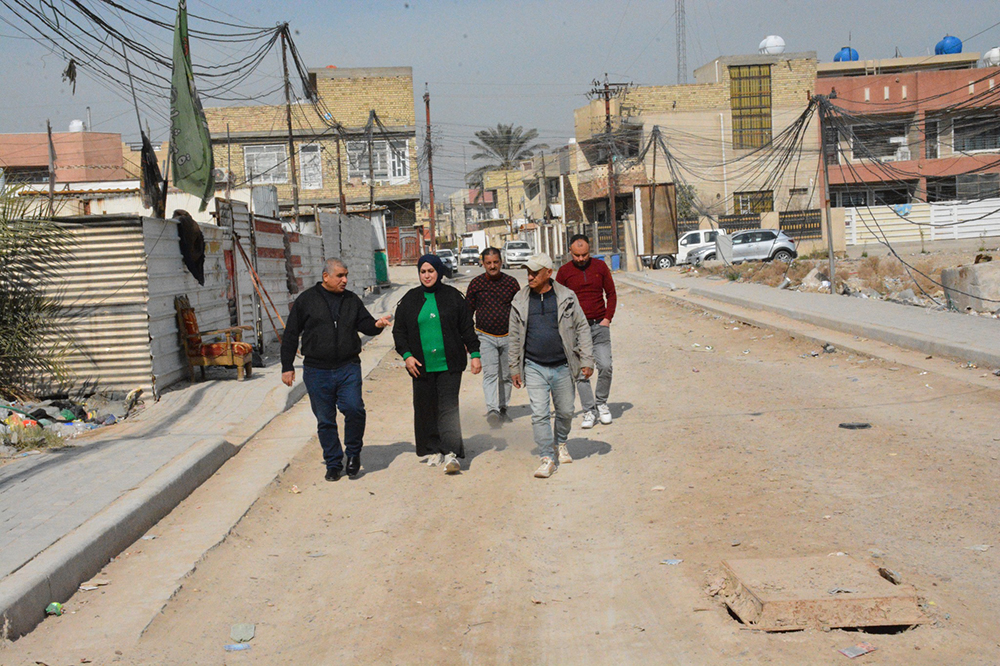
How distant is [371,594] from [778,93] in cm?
5836

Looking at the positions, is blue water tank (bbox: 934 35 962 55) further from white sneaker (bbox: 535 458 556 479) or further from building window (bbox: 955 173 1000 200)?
white sneaker (bbox: 535 458 556 479)

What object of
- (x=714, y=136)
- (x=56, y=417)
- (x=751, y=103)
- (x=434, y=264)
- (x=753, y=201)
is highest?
(x=751, y=103)

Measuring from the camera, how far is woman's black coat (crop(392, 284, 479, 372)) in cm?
741

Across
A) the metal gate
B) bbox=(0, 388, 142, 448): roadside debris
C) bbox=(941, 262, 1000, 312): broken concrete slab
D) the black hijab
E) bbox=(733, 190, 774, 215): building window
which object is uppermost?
bbox=(733, 190, 774, 215): building window

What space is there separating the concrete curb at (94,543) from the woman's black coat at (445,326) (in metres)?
2.06

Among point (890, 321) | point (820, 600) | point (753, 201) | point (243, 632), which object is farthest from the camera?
point (753, 201)

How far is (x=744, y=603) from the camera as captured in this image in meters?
4.15

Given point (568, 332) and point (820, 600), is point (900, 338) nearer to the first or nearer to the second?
point (568, 332)

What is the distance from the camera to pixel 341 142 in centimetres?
4969

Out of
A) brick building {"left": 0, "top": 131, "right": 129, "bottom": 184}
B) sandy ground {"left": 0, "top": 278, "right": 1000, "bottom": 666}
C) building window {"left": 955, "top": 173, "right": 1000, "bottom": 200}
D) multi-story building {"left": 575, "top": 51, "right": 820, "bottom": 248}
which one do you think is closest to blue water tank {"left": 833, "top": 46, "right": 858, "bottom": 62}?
multi-story building {"left": 575, "top": 51, "right": 820, "bottom": 248}

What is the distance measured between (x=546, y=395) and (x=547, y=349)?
1.30 feet

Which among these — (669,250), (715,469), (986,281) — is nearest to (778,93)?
(669,250)

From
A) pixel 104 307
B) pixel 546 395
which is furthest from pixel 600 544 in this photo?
pixel 104 307

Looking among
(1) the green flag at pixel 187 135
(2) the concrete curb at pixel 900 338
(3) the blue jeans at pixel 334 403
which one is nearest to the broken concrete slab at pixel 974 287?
(2) the concrete curb at pixel 900 338
